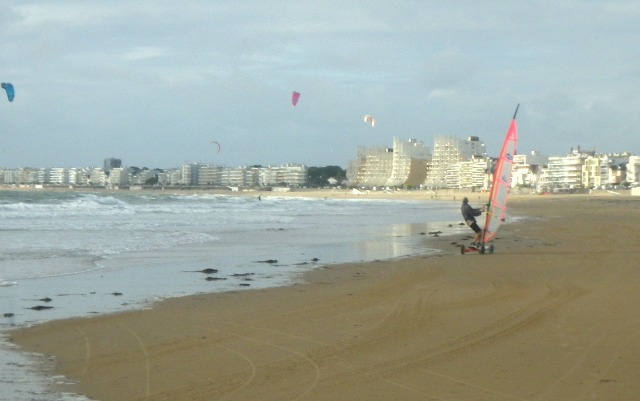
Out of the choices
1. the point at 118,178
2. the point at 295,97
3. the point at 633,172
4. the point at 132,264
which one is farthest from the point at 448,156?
the point at 132,264

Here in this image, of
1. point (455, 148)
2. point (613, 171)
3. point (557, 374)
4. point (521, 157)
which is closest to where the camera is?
point (557, 374)

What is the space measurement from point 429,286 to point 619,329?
3.36 m

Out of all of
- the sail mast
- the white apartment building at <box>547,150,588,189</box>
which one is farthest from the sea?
the white apartment building at <box>547,150,588,189</box>

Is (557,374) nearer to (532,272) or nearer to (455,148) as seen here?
(532,272)

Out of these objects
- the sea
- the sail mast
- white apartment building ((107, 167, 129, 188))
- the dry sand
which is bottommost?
white apartment building ((107, 167, 129, 188))

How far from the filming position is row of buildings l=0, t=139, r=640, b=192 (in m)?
122

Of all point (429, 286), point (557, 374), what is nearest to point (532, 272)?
point (429, 286)

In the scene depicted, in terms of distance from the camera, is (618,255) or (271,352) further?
(618,255)

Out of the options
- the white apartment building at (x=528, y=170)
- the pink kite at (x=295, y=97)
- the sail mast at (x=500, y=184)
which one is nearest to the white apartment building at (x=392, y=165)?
the white apartment building at (x=528, y=170)

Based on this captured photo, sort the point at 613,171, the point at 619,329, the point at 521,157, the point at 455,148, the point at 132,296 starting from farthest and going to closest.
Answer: the point at 455,148, the point at 521,157, the point at 613,171, the point at 132,296, the point at 619,329

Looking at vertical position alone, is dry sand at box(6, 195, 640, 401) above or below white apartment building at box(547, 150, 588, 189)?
below

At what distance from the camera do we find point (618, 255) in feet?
42.2

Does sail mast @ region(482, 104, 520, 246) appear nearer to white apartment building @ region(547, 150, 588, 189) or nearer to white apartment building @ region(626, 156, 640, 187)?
white apartment building @ region(626, 156, 640, 187)

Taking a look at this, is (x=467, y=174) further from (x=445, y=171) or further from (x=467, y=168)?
(x=445, y=171)
